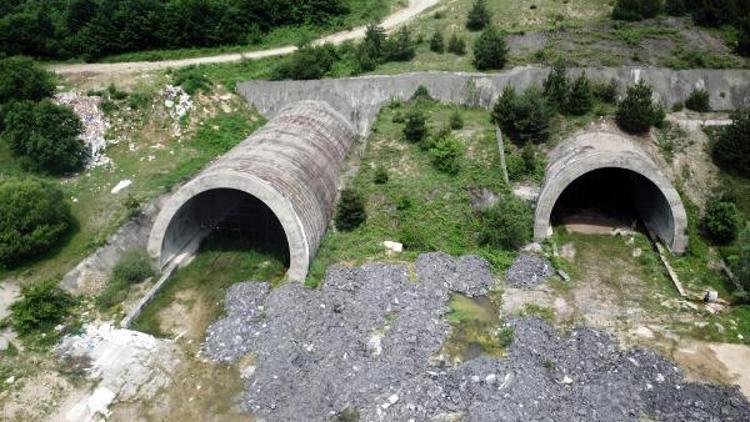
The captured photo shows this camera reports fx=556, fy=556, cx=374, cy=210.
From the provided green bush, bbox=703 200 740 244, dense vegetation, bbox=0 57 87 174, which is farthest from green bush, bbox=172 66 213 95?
green bush, bbox=703 200 740 244

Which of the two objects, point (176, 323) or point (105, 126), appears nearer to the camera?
point (176, 323)

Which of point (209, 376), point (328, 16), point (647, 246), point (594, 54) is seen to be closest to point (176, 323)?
point (209, 376)

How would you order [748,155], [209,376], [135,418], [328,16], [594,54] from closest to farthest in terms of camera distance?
[135,418], [209,376], [748,155], [594,54], [328,16]

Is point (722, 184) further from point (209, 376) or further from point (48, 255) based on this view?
point (48, 255)

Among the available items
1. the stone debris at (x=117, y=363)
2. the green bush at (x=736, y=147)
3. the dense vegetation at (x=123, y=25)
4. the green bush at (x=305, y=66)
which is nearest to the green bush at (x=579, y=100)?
the green bush at (x=736, y=147)

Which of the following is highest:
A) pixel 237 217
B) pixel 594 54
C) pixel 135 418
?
pixel 594 54

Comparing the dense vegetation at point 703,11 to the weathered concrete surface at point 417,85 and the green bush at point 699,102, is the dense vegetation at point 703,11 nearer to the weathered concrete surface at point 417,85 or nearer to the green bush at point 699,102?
the weathered concrete surface at point 417,85

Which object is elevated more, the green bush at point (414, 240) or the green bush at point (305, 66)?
the green bush at point (305, 66)
